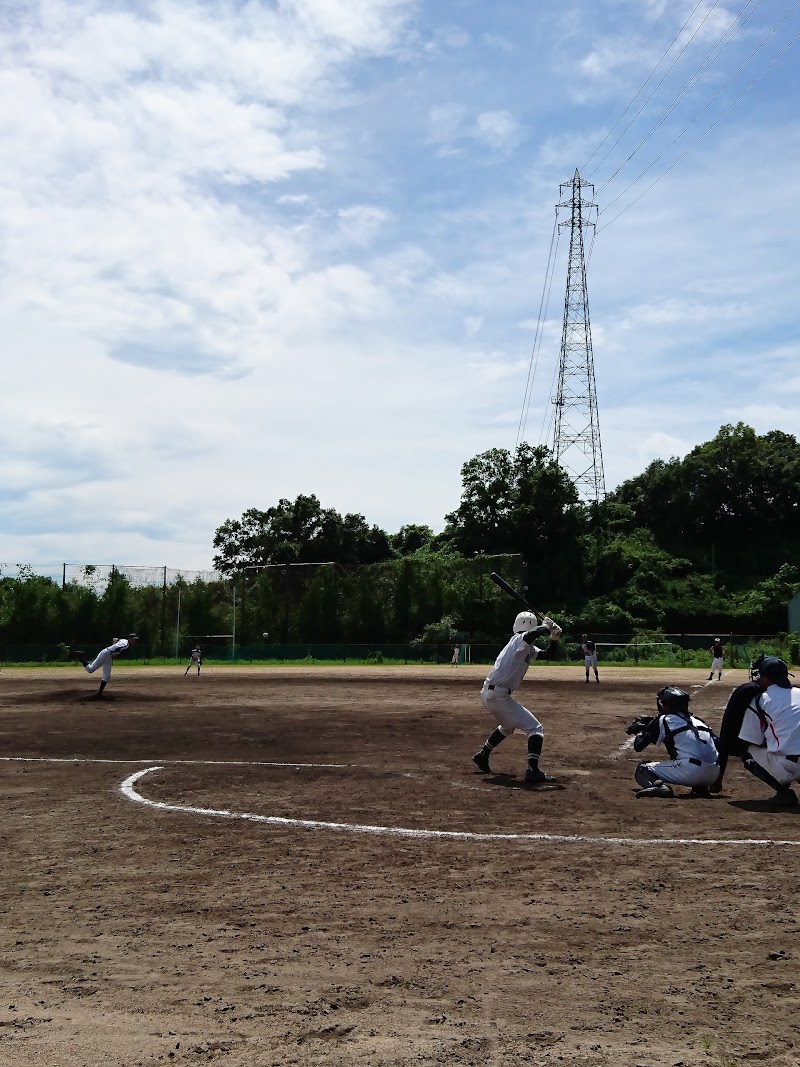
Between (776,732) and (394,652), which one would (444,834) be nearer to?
(776,732)

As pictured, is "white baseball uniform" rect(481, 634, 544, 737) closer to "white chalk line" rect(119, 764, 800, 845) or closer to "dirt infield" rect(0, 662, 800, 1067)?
"dirt infield" rect(0, 662, 800, 1067)

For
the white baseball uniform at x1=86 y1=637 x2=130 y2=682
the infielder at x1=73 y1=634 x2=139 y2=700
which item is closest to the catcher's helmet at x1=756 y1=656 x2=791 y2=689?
the infielder at x1=73 y1=634 x2=139 y2=700

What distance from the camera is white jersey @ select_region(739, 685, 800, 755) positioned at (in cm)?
859

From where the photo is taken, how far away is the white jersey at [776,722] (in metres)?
8.59

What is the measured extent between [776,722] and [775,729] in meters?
0.07

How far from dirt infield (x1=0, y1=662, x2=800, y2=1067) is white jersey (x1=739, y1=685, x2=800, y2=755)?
0.63m

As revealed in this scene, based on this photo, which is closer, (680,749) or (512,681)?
(680,749)

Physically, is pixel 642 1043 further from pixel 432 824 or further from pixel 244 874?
pixel 432 824

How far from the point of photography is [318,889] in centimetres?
605

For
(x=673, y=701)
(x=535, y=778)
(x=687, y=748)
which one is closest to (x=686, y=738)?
(x=687, y=748)

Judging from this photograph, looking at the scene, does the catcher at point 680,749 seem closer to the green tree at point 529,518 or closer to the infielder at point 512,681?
the infielder at point 512,681

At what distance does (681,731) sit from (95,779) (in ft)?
22.0

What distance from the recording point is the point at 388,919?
538 cm

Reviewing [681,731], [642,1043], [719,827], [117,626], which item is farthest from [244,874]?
[117,626]
